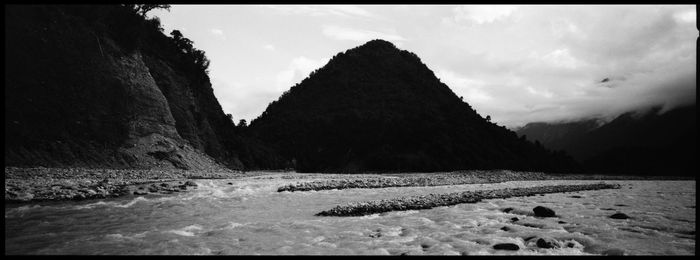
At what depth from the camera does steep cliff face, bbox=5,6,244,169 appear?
3469 cm

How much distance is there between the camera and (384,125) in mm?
109812

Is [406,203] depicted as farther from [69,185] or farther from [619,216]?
[69,185]

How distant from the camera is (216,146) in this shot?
55.6 metres

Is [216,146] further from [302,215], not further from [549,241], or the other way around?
[549,241]

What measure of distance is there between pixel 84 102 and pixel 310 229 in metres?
36.3

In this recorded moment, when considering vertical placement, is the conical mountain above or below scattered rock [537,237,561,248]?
above

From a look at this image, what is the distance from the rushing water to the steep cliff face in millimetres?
20021

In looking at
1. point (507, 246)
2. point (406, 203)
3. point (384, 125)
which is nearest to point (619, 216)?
point (507, 246)

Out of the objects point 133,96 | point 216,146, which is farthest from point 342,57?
point 133,96

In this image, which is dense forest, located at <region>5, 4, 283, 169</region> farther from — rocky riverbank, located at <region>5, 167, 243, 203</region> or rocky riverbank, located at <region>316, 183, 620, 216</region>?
rocky riverbank, located at <region>316, 183, 620, 216</region>

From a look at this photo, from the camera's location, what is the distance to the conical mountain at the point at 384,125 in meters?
98.8

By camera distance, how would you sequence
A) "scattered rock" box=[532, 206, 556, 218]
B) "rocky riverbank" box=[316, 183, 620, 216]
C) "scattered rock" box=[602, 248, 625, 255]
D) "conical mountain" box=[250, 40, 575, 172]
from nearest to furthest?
1. "scattered rock" box=[602, 248, 625, 255]
2. "scattered rock" box=[532, 206, 556, 218]
3. "rocky riverbank" box=[316, 183, 620, 216]
4. "conical mountain" box=[250, 40, 575, 172]

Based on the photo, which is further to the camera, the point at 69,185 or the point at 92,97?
the point at 92,97

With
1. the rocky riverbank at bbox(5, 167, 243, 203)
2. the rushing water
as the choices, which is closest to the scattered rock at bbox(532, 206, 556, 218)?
the rushing water
